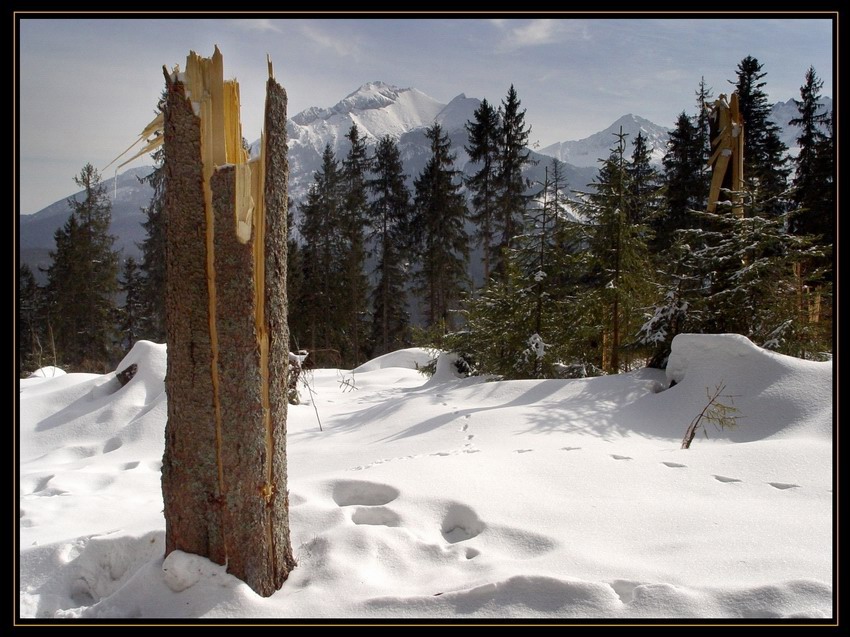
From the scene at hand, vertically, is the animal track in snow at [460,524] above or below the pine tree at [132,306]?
below

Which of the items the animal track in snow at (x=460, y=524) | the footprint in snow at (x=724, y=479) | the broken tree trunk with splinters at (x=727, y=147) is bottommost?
the animal track in snow at (x=460, y=524)

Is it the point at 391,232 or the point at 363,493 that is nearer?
the point at 363,493

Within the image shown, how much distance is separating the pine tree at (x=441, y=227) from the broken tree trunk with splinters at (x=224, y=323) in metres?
21.3

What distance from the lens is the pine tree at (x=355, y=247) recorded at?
80.6ft

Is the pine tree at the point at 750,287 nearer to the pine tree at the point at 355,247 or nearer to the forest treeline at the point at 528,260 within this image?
the forest treeline at the point at 528,260

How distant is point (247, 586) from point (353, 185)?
81.8 ft

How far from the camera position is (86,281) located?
21.6m

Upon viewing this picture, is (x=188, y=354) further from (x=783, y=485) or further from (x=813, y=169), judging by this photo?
(x=813, y=169)

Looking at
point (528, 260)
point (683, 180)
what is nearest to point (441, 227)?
point (683, 180)

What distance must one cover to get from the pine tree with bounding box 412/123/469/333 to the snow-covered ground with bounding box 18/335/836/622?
58.9ft

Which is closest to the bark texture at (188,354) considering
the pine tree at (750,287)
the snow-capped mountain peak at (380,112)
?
the pine tree at (750,287)

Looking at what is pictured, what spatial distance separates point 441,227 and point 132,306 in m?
15.3

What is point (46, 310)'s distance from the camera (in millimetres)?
23312
